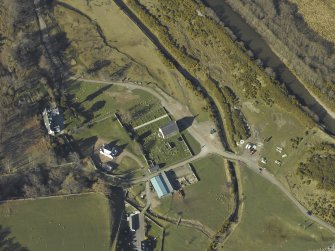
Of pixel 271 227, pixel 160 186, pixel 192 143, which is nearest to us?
pixel 271 227

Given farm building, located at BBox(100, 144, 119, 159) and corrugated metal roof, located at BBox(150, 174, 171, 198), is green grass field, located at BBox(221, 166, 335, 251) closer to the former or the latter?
corrugated metal roof, located at BBox(150, 174, 171, 198)

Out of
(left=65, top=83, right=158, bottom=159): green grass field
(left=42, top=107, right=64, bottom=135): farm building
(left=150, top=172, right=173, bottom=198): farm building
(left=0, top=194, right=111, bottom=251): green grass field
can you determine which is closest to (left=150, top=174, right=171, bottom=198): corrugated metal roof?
(left=150, top=172, right=173, bottom=198): farm building

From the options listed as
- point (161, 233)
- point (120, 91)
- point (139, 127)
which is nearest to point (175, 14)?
point (120, 91)

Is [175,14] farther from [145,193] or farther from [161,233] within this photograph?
[161,233]

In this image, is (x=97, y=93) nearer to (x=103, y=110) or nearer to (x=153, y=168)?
(x=103, y=110)

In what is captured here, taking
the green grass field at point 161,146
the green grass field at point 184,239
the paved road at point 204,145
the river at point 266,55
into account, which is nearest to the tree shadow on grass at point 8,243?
the paved road at point 204,145

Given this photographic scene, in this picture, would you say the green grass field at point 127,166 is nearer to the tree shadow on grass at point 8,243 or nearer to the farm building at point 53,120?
the farm building at point 53,120

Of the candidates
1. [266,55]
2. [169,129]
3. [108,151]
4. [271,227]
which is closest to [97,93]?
[108,151]
